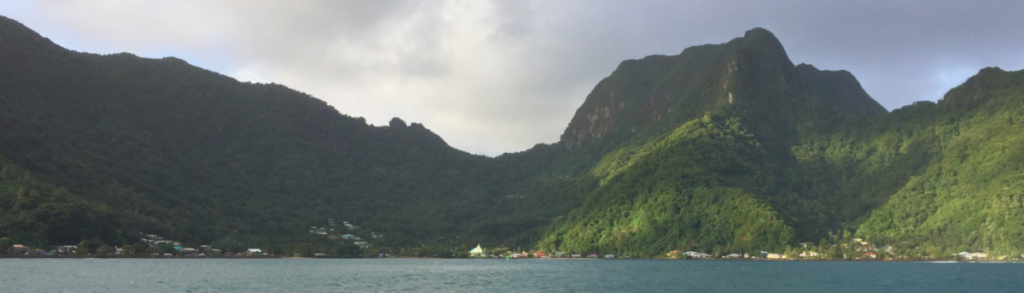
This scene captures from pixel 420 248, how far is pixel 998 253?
11139cm

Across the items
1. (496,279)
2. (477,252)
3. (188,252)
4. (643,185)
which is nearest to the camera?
(496,279)

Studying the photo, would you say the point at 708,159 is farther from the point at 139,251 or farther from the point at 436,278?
the point at 139,251

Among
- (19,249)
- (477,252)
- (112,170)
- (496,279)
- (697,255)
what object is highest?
(112,170)

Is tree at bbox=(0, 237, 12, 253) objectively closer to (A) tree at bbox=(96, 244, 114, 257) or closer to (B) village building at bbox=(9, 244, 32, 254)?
(B) village building at bbox=(9, 244, 32, 254)

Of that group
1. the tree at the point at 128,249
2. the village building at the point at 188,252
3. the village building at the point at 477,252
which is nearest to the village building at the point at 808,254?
the village building at the point at 477,252

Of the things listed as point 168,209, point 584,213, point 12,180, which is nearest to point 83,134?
point 168,209

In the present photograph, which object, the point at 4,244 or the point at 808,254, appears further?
the point at 808,254

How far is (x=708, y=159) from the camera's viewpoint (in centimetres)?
18125

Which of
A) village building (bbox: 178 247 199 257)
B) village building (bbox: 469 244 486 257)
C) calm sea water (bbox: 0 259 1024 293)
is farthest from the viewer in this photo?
village building (bbox: 469 244 486 257)

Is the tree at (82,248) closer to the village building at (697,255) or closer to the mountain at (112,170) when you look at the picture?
the mountain at (112,170)

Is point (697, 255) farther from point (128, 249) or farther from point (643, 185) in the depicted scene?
point (128, 249)

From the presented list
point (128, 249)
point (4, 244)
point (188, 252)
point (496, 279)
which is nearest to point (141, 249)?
point (128, 249)

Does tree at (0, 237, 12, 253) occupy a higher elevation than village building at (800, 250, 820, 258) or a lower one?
higher

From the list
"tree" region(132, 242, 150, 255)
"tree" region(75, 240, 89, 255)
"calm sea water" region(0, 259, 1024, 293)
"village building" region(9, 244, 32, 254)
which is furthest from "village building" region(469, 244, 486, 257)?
"village building" region(9, 244, 32, 254)
